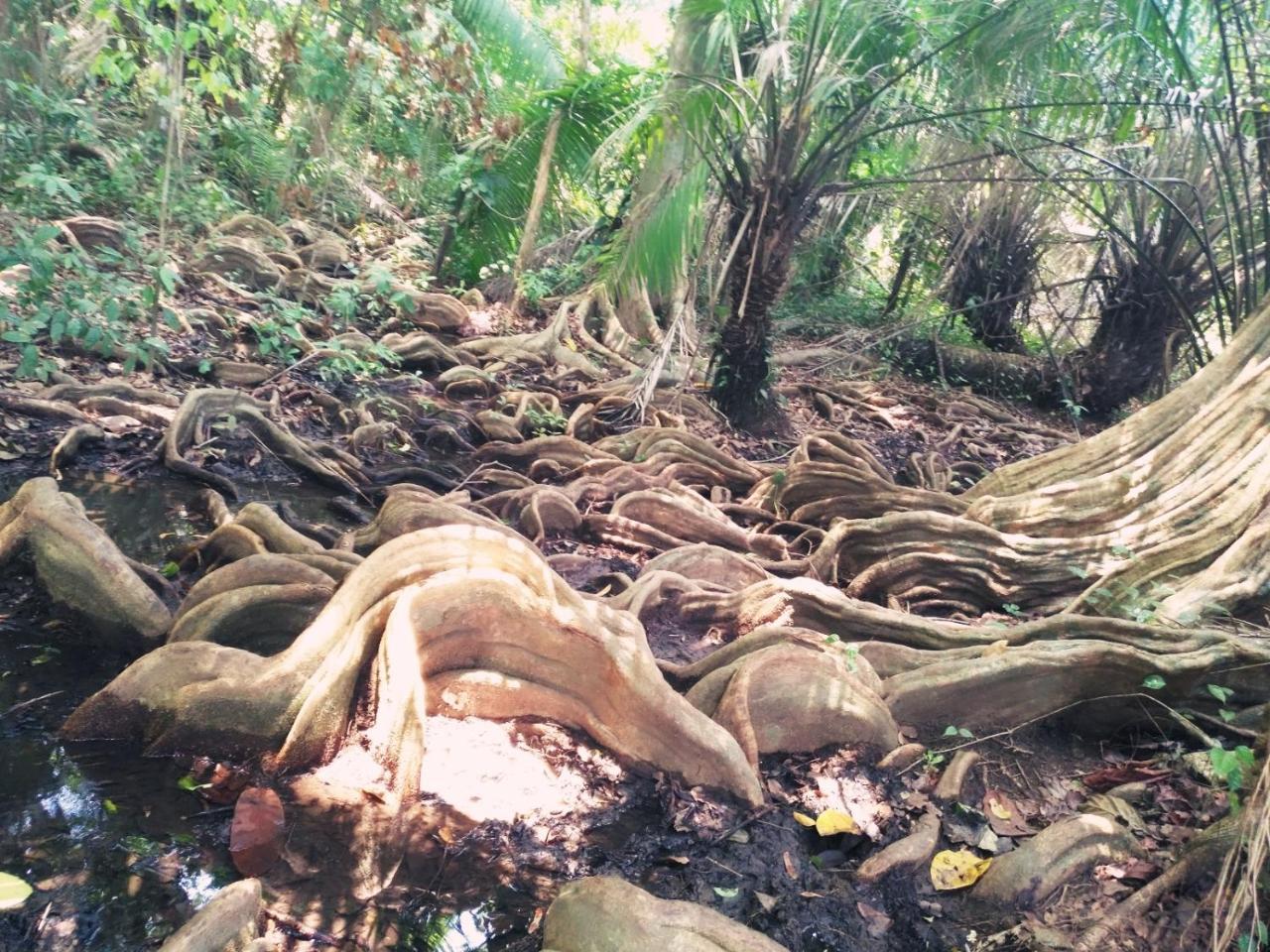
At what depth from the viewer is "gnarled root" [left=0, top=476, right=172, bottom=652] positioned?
3.34 meters

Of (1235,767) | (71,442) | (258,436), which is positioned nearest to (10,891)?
(1235,767)

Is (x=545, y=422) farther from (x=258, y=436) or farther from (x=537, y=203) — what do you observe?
(x=537, y=203)

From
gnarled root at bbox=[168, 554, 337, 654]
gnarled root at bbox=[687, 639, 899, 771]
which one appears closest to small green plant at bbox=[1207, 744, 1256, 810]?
gnarled root at bbox=[687, 639, 899, 771]

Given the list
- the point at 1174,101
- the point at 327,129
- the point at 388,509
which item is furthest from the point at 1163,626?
the point at 327,129

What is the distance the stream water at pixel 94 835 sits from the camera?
2.28 metres

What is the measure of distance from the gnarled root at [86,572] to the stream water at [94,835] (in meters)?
0.13

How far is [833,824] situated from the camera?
3.10m

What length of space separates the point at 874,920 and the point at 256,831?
1827 mm

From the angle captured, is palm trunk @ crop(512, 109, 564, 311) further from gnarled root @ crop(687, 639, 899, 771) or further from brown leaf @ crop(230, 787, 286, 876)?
brown leaf @ crop(230, 787, 286, 876)

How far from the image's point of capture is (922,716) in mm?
3590

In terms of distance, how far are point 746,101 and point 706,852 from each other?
512cm

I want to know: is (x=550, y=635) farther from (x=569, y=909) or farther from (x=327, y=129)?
(x=327, y=129)

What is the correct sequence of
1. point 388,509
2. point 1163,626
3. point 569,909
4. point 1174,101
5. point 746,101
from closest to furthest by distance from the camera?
point 569,909 → point 1163,626 → point 388,509 → point 1174,101 → point 746,101

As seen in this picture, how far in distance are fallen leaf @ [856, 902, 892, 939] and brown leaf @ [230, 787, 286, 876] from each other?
67.7 inches
